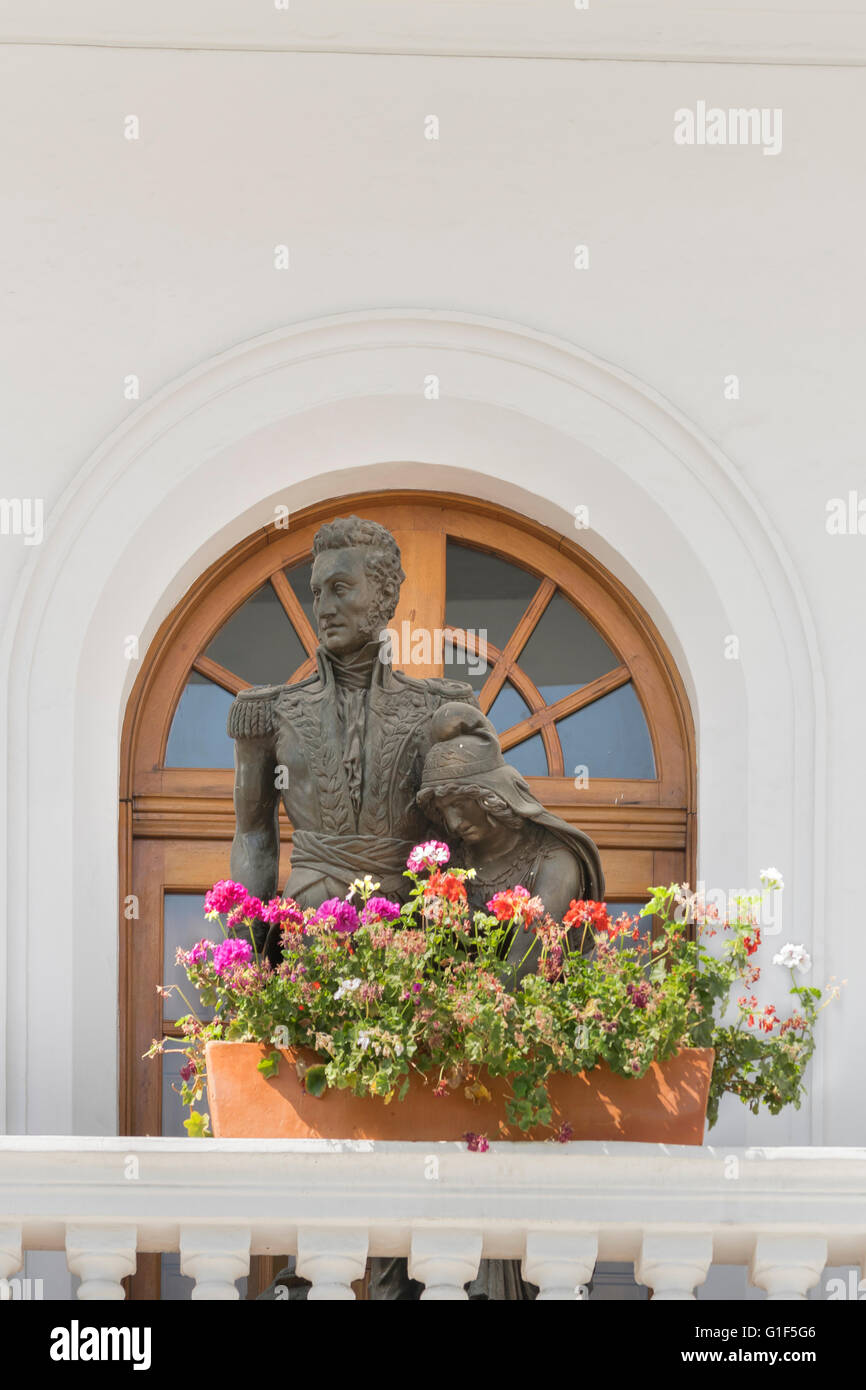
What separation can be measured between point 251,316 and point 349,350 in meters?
0.27

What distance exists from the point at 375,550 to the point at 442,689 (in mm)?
313

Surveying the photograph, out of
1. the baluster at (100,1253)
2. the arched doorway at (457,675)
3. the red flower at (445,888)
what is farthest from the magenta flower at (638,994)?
the arched doorway at (457,675)

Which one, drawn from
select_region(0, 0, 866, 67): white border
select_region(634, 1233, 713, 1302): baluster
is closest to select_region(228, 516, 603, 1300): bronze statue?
select_region(634, 1233, 713, 1302): baluster

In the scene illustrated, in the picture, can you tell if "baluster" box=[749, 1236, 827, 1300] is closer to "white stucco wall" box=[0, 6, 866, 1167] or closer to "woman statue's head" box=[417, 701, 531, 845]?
"woman statue's head" box=[417, 701, 531, 845]

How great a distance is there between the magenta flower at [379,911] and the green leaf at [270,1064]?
11.6 inches

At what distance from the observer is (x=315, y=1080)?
11.3 ft

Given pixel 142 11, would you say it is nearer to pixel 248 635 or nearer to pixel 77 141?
pixel 77 141

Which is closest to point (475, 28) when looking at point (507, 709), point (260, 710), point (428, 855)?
point (507, 709)

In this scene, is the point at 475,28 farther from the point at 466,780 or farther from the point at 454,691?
the point at 466,780

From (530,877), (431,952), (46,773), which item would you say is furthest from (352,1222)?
(46,773)

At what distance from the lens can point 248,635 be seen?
5039 mm

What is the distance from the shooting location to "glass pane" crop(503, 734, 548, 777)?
4961 mm

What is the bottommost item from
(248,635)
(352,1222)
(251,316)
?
(352,1222)

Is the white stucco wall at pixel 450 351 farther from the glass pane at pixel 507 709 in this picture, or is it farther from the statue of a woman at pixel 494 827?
the statue of a woman at pixel 494 827
